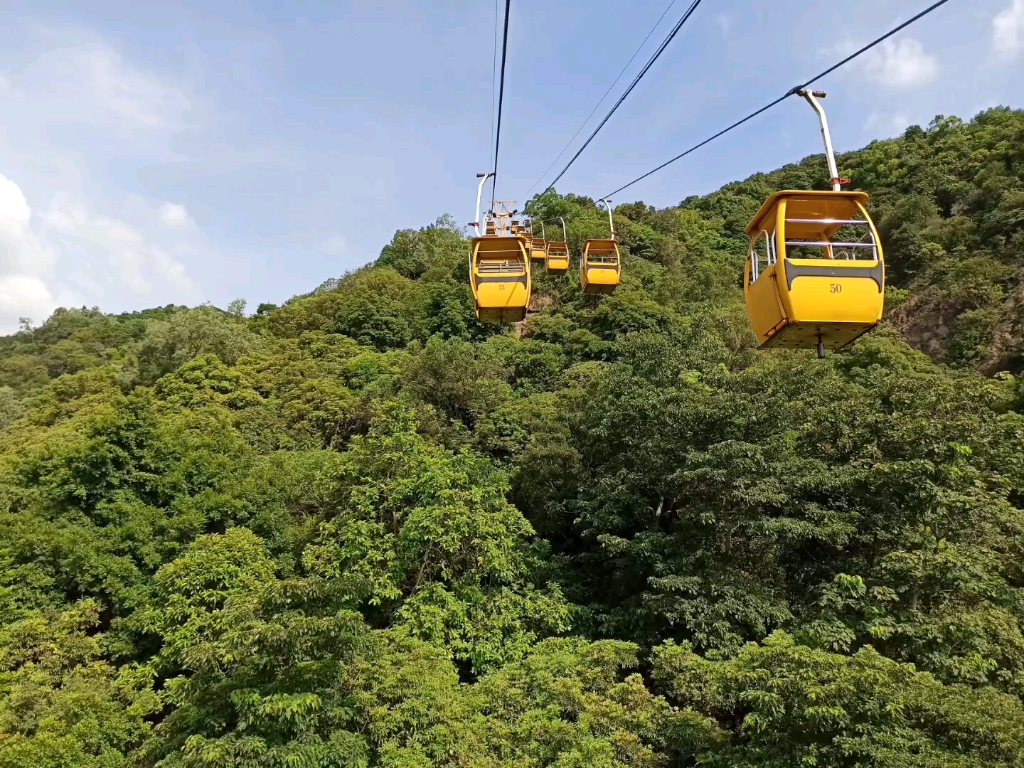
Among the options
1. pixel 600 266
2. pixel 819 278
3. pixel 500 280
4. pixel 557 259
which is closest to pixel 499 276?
pixel 500 280

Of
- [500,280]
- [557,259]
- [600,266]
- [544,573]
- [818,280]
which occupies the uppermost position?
[557,259]

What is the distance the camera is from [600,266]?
1463 cm

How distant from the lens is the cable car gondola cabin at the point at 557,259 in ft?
61.6

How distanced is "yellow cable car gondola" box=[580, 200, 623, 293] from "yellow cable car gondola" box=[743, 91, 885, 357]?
9.13 metres

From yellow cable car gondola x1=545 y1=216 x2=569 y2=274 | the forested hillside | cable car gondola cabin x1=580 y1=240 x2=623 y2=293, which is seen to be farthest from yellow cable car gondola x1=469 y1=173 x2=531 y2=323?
yellow cable car gondola x1=545 y1=216 x2=569 y2=274

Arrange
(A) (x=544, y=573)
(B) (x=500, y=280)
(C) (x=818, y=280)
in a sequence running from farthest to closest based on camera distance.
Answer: (A) (x=544, y=573) → (B) (x=500, y=280) → (C) (x=818, y=280)

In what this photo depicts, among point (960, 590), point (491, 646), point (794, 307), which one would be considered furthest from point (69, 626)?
point (960, 590)

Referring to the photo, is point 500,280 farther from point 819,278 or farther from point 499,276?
point 819,278

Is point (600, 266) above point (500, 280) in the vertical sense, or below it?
above

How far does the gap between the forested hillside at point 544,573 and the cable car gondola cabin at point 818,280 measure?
3.38 meters

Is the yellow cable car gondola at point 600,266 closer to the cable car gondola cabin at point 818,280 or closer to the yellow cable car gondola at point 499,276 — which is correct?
the yellow cable car gondola at point 499,276

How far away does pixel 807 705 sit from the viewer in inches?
234

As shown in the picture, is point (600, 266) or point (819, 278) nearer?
point (819, 278)

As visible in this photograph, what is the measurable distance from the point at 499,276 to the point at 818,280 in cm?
524
